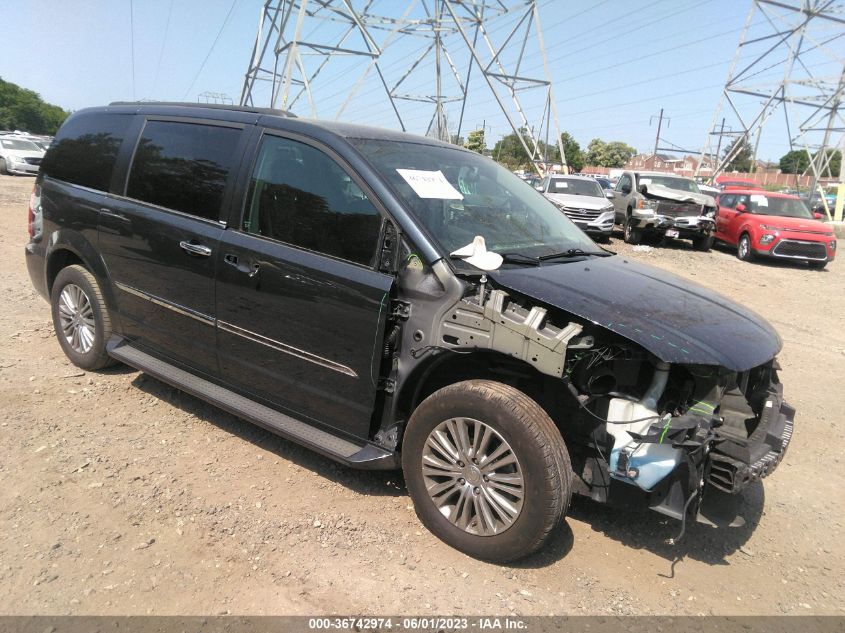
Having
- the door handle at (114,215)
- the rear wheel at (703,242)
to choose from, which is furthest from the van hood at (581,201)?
the door handle at (114,215)

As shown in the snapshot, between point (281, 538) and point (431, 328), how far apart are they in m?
1.25

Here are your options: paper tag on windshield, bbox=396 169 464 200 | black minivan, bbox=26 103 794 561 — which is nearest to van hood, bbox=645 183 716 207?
black minivan, bbox=26 103 794 561

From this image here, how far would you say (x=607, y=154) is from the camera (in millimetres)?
86562

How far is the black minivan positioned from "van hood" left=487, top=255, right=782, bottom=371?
13 millimetres

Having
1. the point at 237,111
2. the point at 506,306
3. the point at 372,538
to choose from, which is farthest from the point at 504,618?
the point at 237,111

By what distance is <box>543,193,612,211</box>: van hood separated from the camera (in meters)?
14.3

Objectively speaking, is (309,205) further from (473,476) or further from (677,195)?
(677,195)

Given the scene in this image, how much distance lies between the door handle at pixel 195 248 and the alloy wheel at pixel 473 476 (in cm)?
170

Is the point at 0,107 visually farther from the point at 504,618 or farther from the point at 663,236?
the point at 504,618

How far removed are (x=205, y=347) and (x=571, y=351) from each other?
7.20 feet

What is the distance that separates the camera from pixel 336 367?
3.06 m

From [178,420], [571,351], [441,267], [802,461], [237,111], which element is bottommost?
[178,420]

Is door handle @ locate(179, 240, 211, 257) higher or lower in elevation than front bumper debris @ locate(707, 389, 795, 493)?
higher

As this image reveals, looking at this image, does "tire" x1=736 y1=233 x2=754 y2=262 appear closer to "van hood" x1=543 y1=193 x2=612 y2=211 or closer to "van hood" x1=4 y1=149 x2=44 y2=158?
"van hood" x1=543 y1=193 x2=612 y2=211
